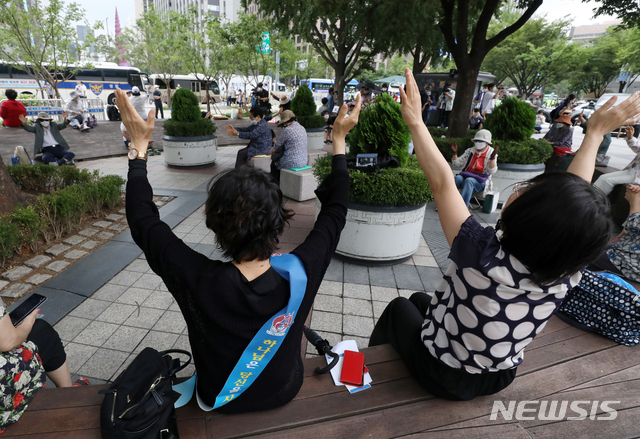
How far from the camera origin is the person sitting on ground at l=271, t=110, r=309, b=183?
607cm

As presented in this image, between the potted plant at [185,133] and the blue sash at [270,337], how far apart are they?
7.72m

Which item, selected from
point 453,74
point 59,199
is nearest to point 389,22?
point 453,74

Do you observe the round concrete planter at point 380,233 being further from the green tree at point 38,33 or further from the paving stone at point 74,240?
the green tree at point 38,33

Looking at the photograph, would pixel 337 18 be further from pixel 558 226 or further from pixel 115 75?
pixel 115 75

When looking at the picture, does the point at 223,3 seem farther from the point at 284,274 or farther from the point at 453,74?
the point at 284,274

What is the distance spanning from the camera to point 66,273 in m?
3.79

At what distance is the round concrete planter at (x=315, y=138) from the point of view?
10.9 meters

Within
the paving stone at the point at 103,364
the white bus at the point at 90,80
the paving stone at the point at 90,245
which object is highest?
the white bus at the point at 90,80

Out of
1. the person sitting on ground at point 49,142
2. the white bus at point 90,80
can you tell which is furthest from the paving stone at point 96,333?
the white bus at point 90,80

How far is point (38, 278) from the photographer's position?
3.68 metres

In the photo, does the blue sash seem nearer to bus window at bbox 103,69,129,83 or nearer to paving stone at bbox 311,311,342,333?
paving stone at bbox 311,311,342,333

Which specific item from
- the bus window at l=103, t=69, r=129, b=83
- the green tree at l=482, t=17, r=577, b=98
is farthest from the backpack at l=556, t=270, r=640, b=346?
the green tree at l=482, t=17, r=577, b=98

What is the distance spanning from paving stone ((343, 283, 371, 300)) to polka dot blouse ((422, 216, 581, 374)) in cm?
205

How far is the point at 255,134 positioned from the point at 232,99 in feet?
83.5
